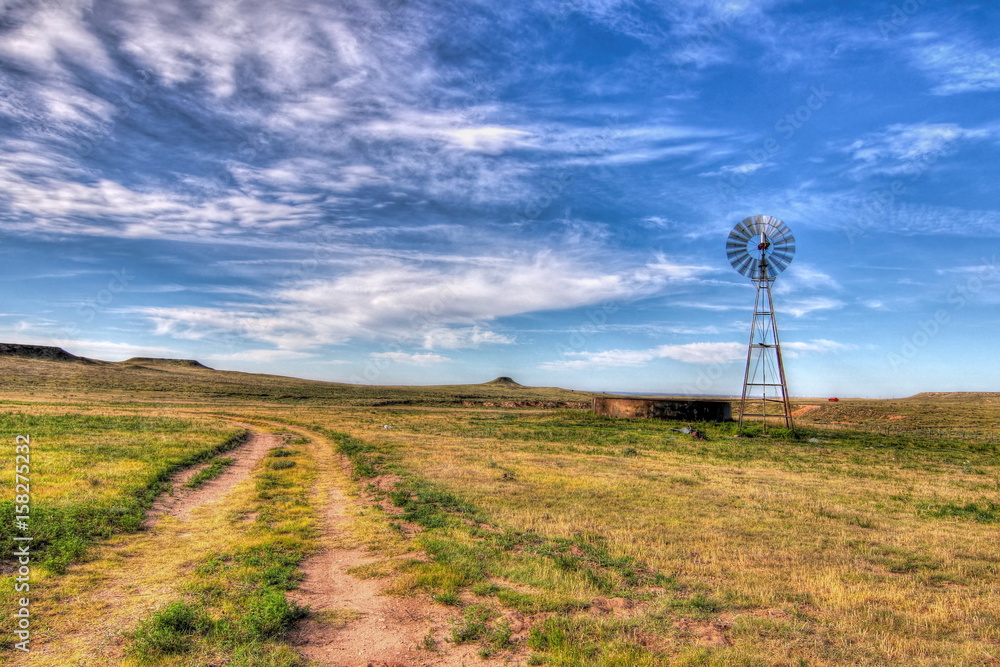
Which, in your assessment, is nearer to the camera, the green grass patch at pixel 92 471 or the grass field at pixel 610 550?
the grass field at pixel 610 550

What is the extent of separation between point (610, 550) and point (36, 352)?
16401 centimetres

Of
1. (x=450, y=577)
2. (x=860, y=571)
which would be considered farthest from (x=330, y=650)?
(x=860, y=571)

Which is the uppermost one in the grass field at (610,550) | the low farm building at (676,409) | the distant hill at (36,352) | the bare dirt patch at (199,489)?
the distant hill at (36,352)

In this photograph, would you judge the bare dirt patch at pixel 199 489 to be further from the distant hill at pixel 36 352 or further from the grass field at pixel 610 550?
the distant hill at pixel 36 352

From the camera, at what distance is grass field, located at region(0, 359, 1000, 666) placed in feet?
23.0

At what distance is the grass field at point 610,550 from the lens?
6996 millimetres

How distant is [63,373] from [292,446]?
94354mm

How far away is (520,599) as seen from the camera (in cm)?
826

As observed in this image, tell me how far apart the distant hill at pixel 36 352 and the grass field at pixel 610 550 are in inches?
5093

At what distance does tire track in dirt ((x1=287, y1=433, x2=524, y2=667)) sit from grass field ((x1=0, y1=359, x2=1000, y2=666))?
27cm

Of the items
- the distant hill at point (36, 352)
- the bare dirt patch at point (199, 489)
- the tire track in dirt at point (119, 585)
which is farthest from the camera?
the distant hill at point (36, 352)

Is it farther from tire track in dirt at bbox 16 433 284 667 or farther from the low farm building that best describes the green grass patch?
the low farm building

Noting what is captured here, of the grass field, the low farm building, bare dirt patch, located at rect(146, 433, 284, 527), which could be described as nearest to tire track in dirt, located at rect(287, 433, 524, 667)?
the grass field

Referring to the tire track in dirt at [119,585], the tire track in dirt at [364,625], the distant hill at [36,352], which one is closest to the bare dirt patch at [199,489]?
the tire track in dirt at [119,585]
